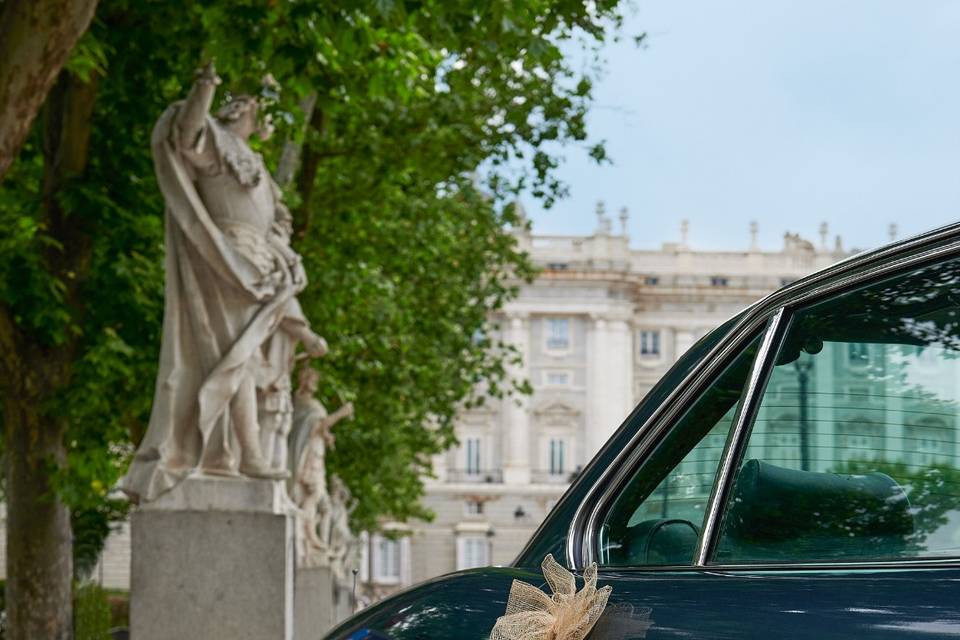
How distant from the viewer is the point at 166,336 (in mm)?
10188

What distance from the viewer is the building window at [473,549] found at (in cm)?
9444

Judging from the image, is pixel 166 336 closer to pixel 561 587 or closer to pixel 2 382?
pixel 2 382

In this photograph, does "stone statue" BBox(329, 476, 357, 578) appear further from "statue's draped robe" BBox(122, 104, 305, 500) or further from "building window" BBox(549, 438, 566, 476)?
"building window" BBox(549, 438, 566, 476)

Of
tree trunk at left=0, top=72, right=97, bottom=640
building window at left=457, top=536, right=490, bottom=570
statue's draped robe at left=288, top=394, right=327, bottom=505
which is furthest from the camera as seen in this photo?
building window at left=457, top=536, right=490, bottom=570

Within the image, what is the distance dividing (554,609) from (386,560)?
92127 mm

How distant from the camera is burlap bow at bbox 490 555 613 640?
2.04 m

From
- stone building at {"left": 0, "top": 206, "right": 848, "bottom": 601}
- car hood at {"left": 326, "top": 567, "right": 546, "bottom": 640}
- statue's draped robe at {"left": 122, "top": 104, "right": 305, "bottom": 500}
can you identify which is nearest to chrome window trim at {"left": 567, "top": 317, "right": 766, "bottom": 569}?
car hood at {"left": 326, "top": 567, "right": 546, "bottom": 640}

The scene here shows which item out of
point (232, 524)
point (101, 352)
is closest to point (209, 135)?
point (232, 524)

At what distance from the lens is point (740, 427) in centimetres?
233

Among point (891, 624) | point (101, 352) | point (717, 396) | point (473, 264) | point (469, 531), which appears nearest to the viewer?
point (891, 624)

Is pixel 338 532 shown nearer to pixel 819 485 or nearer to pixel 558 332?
pixel 819 485

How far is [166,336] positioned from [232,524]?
1.26m

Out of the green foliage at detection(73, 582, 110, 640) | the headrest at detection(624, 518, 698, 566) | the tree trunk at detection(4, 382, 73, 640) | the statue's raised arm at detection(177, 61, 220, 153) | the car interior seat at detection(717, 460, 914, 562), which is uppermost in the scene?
Answer: the statue's raised arm at detection(177, 61, 220, 153)

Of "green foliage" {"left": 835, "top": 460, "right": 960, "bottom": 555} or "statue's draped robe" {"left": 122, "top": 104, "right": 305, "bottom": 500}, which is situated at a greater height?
"statue's draped robe" {"left": 122, "top": 104, "right": 305, "bottom": 500}
